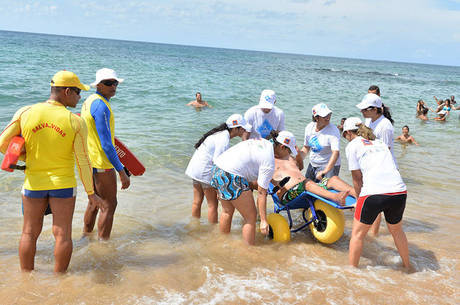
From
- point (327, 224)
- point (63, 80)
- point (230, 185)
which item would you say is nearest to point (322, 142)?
point (327, 224)

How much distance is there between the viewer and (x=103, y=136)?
396 centimetres

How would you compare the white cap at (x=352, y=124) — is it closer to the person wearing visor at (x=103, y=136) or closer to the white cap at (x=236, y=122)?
the white cap at (x=236, y=122)

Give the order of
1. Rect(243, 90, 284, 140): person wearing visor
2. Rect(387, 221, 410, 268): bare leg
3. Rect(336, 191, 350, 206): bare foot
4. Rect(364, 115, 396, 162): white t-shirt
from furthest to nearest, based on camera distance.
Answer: Rect(243, 90, 284, 140): person wearing visor, Rect(364, 115, 396, 162): white t-shirt, Rect(336, 191, 350, 206): bare foot, Rect(387, 221, 410, 268): bare leg

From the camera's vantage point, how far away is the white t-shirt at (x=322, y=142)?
18.3ft

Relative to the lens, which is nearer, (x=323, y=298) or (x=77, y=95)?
(x=77, y=95)

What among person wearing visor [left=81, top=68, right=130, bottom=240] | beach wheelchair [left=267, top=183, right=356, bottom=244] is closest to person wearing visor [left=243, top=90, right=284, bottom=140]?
beach wheelchair [left=267, top=183, right=356, bottom=244]

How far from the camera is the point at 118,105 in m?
15.2

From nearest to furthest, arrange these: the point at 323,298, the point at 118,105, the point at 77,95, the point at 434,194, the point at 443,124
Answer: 1. the point at 77,95
2. the point at 323,298
3. the point at 434,194
4. the point at 118,105
5. the point at 443,124

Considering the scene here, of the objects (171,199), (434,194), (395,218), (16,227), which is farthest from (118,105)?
(395,218)

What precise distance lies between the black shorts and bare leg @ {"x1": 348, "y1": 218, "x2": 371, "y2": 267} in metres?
0.07

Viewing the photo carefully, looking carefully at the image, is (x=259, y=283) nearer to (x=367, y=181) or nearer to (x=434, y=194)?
(x=367, y=181)

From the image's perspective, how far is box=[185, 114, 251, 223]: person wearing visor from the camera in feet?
16.0

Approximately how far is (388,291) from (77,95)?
3677 millimetres

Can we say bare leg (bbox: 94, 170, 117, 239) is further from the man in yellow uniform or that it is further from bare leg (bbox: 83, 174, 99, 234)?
the man in yellow uniform
